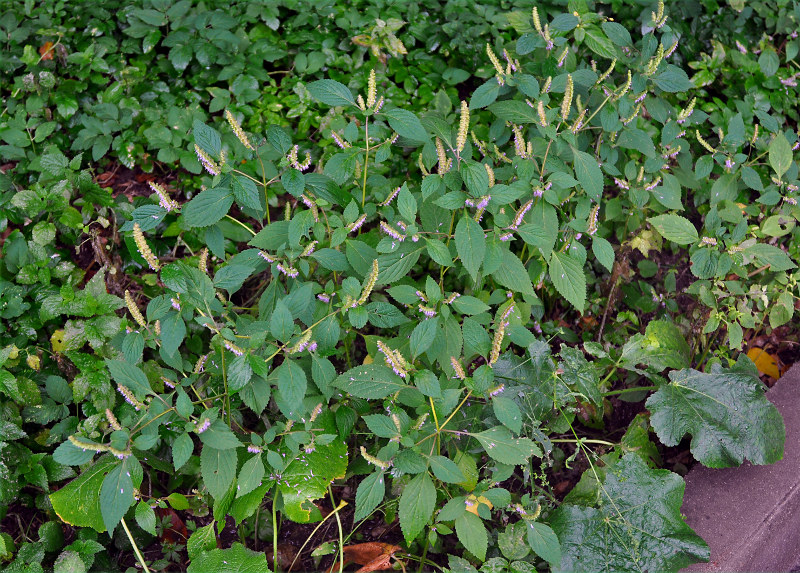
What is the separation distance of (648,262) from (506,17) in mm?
1396

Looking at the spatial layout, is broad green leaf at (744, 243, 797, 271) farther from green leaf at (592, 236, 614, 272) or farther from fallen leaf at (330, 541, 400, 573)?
fallen leaf at (330, 541, 400, 573)

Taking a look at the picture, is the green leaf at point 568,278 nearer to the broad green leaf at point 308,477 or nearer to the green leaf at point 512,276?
the green leaf at point 512,276

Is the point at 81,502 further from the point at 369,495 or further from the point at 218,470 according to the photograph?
the point at 369,495

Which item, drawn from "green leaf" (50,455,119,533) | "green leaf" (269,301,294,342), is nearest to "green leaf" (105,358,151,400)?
"green leaf" (50,455,119,533)

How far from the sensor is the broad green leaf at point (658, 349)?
9.30 feet

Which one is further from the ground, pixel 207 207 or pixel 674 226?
pixel 207 207

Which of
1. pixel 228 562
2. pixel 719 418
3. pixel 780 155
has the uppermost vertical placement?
pixel 780 155

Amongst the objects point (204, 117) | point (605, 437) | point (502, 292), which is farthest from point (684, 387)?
point (204, 117)

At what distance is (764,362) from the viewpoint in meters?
3.34

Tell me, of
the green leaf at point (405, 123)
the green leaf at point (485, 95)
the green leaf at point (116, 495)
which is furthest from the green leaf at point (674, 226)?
the green leaf at point (116, 495)

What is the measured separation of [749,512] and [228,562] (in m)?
1.92

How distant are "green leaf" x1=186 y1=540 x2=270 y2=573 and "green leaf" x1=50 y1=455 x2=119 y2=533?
1.24 feet

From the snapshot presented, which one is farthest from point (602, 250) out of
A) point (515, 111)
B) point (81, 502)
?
point (81, 502)

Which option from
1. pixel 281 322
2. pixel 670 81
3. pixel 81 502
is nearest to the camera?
pixel 281 322
